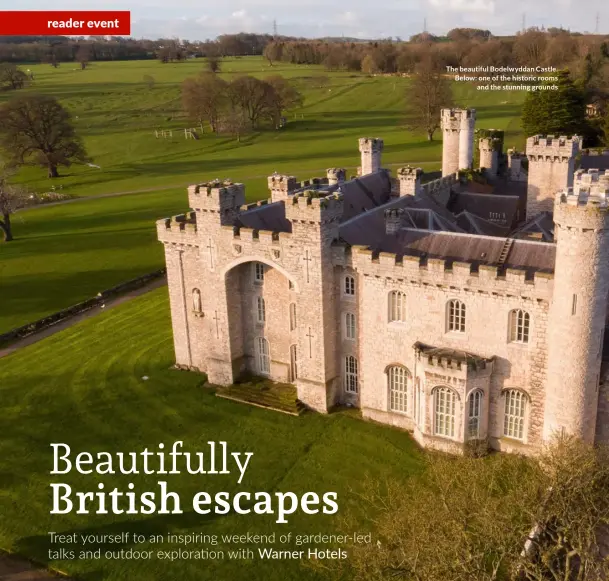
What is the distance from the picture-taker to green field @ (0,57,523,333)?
65.2 metres

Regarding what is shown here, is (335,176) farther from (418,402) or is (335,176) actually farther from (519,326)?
(519,326)

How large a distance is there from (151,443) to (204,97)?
116798mm

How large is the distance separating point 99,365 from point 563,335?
30.0m

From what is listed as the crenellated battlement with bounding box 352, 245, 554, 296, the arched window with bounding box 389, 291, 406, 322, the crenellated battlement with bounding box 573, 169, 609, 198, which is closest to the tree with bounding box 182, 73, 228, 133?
the crenellated battlement with bounding box 352, 245, 554, 296

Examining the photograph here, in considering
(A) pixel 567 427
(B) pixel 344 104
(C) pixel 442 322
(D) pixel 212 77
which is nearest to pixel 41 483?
(C) pixel 442 322

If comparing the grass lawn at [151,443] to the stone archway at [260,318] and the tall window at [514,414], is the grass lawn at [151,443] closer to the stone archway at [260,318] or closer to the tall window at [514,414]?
the stone archway at [260,318]

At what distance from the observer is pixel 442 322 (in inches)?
1248

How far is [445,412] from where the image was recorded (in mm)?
31688

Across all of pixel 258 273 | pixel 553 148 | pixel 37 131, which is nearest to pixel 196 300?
pixel 258 273

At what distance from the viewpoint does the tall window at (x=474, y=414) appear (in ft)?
102

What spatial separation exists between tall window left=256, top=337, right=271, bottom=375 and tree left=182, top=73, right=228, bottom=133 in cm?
11039

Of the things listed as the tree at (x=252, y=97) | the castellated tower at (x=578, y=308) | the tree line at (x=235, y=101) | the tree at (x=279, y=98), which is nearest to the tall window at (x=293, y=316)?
the castellated tower at (x=578, y=308)

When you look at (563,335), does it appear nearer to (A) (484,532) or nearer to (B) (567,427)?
(B) (567,427)

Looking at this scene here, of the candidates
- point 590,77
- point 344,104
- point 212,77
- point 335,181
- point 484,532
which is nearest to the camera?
point 484,532
